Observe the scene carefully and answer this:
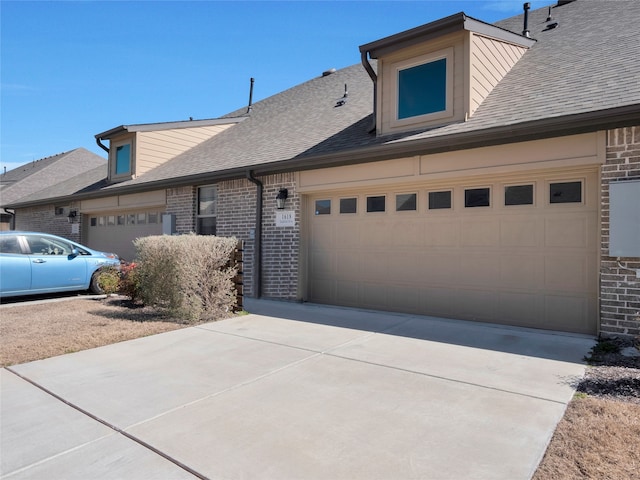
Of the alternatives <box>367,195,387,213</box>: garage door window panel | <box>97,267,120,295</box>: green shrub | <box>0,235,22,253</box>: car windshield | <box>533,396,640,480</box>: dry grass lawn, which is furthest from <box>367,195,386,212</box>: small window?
<box>0,235,22,253</box>: car windshield

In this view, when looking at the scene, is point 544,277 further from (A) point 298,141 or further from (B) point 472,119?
(A) point 298,141

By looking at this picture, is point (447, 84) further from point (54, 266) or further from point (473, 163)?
point (54, 266)

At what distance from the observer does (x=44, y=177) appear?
24000 mm

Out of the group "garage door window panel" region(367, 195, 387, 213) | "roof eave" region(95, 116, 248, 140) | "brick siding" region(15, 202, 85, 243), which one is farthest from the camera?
A: "brick siding" region(15, 202, 85, 243)

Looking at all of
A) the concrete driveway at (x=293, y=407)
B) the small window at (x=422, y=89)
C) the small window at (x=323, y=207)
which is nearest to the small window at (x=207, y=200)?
the small window at (x=323, y=207)

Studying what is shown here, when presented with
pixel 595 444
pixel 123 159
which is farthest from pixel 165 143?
pixel 595 444

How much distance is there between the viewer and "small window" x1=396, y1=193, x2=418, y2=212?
25.5 ft

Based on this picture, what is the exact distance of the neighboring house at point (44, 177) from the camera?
21.3 metres

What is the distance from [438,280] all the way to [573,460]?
4770mm

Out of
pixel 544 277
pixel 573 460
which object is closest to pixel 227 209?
pixel 544 277

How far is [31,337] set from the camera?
20.1 ft

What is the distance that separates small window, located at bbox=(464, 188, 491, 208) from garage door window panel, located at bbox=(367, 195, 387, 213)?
1569mm

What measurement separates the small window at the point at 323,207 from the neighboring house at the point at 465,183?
0.03 m

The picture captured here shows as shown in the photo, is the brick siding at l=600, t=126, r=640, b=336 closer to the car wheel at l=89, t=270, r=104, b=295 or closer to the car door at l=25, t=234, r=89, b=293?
the car wheel at l=89, t=270, r=104, b=295
